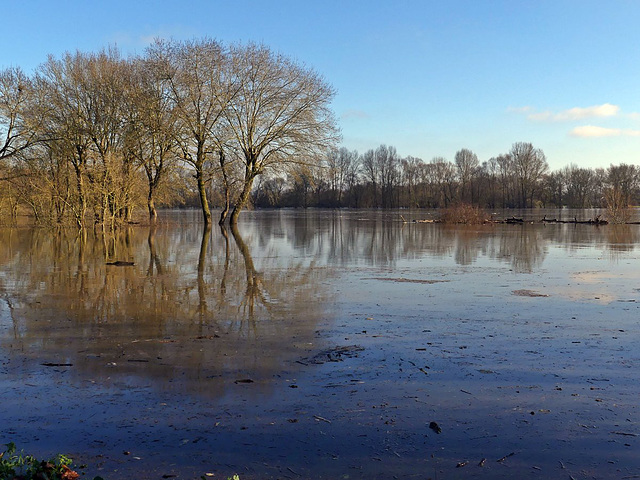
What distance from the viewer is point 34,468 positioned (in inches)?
115

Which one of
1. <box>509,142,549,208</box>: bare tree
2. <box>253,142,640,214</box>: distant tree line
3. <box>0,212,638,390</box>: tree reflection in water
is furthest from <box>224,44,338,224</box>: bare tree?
<box>509,142,549,208</box>: bare tree

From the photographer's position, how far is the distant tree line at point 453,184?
107750mm

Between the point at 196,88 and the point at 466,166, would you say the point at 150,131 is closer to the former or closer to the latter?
the point at 196,88

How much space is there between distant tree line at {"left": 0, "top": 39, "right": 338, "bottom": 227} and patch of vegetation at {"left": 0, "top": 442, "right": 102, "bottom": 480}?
2810 cm

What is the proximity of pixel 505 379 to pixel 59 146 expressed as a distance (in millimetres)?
31118

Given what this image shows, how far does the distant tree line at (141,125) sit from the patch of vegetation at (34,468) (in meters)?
28.1

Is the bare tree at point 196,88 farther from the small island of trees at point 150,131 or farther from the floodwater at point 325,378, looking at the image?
the floodwater at point 325,378

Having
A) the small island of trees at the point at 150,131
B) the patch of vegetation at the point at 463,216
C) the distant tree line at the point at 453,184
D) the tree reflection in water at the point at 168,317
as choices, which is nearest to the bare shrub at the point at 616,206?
the small island of trees at the point at 150,131

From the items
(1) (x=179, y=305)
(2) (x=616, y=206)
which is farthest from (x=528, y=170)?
(1) (x=179, y=305)

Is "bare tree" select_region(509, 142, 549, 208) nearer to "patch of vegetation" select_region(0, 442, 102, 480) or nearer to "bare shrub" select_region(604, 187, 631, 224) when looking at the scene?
"bare shrub" select_region(604, 187, 631, 224)

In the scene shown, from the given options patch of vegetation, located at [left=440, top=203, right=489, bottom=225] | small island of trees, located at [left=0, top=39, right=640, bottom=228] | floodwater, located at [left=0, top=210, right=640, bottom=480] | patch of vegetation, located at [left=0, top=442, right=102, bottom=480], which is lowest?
floodwater, located at [left=0, top=210, right=640, bottom=480]

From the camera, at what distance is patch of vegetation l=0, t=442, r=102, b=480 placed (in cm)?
282

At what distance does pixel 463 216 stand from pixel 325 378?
36.2m

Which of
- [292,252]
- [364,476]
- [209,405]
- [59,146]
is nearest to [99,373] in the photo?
[209,405]
